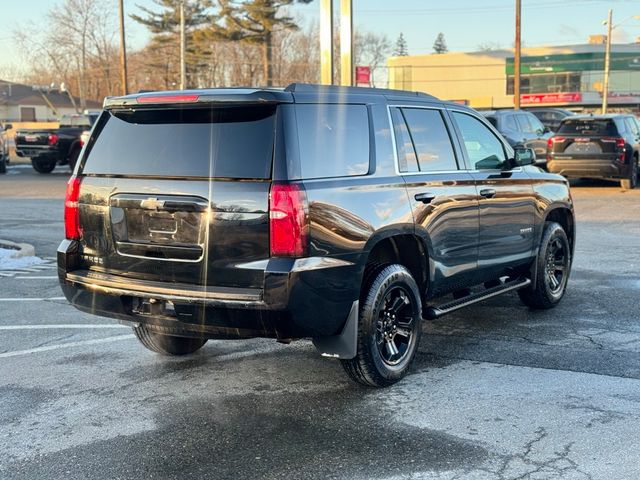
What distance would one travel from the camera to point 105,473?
12.6ft

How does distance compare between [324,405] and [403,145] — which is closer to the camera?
[324,405]

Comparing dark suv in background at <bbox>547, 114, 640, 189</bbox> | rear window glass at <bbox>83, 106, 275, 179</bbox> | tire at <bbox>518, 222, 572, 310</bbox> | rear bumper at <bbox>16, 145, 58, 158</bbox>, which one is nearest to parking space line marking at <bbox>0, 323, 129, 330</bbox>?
rear window glass at <bbox>83, 106, 275, 179</bbox>

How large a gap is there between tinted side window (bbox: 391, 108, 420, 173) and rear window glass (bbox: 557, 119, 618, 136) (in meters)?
13.3

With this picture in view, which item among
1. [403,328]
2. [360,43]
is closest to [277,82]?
[360,43]

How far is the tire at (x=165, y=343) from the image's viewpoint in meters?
Result: 5.75

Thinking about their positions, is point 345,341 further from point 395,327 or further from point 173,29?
point 173,29

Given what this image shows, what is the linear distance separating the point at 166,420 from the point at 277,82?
58.0 metres

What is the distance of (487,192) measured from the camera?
6160 mm

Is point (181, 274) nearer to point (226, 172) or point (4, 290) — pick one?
point (226, 172)

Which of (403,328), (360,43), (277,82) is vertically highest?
(360,43)

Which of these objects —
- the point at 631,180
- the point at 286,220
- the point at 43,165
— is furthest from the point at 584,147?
the point at 43,165

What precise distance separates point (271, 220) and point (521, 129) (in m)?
16.8

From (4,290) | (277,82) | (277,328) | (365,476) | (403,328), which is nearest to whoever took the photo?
(365,476)

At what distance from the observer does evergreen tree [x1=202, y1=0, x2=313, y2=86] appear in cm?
4894
